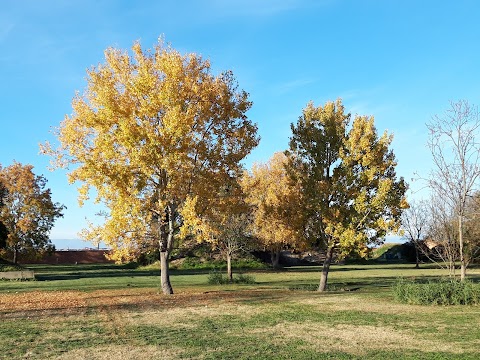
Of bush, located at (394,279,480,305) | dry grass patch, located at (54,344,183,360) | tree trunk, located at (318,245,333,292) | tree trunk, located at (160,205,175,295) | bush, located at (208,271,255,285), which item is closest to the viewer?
dry grass patch, located at (54,344,183,360)

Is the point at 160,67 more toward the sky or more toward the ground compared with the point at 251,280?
more toward the sky

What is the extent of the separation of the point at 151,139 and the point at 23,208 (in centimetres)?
3616

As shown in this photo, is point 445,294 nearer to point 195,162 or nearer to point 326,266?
point 326,266

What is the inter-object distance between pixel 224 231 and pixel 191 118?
49.6 feet

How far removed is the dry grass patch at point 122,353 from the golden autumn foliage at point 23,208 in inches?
1707

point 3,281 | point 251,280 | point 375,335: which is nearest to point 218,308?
point 375,335

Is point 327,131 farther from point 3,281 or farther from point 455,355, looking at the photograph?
point 3,281

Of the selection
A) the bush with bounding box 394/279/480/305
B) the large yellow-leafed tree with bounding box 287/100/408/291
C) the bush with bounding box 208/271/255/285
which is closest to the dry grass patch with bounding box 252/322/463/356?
the bush with bounding box 394/279/480/305

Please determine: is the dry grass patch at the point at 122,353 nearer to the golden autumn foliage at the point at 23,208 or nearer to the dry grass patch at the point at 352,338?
the dry grass patch at the point at 352,338

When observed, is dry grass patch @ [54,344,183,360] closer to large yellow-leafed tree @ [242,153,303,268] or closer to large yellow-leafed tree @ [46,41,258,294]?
large yellow-leafed tree @ [46,41,258,294]

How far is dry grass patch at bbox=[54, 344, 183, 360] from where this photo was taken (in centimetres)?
866

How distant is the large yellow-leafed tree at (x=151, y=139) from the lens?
61.7 ft

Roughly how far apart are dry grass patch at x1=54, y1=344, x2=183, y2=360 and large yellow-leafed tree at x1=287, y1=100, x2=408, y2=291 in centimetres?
1374

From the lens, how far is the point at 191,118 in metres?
18.8
